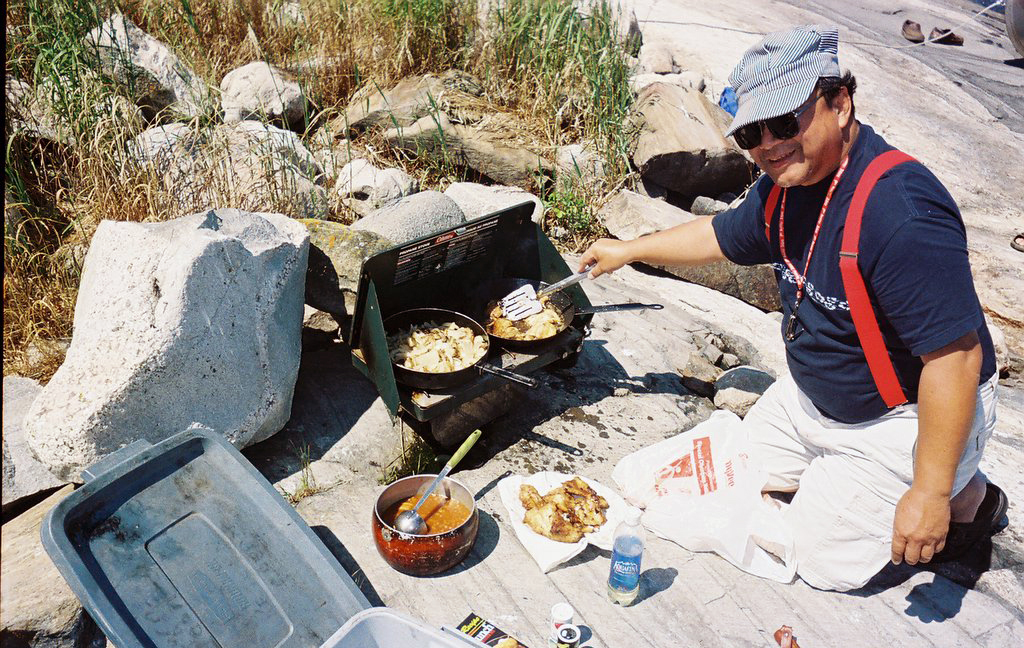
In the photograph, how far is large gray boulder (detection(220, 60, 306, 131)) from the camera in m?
7.32

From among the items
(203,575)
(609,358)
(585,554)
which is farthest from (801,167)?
(203,575)

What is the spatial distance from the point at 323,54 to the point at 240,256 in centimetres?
443

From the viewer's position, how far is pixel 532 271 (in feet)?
16.5

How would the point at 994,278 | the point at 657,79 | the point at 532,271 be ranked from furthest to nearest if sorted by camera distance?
the point at 657,79 → the point at 994,278 → the point at 532,271

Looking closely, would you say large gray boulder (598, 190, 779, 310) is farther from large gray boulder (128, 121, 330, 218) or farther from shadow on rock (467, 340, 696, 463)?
large gray boulder (128, 121, 330, 218)

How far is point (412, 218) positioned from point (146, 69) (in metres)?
3.04

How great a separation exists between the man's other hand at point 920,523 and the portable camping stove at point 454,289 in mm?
2022

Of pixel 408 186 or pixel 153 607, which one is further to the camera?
pixel 408 186

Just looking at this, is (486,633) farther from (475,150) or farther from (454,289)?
(475,150)

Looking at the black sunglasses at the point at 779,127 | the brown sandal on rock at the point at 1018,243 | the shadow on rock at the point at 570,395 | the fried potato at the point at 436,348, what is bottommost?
the brown sandal on rock at the point at 1018,243

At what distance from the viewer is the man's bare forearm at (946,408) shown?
2.79 meters

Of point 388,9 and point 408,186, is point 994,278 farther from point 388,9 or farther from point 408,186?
point 388,9

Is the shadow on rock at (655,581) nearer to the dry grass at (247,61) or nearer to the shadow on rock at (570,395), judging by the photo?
the shadow on rock at (570,395)

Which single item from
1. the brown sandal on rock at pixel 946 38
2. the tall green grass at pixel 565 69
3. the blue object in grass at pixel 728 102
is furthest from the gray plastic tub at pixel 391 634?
the brown sandal on rock at pixel 946 38
